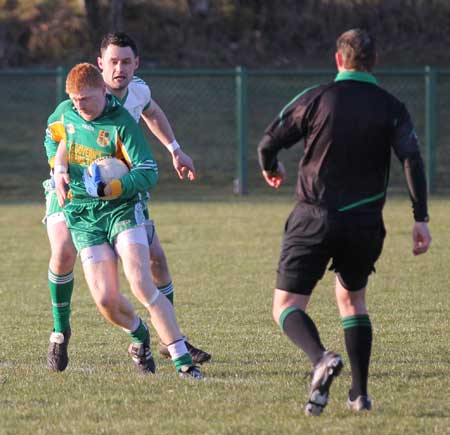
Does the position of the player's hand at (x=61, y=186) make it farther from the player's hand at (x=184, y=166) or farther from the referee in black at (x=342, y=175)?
the referee in black at (x=342, y=175)

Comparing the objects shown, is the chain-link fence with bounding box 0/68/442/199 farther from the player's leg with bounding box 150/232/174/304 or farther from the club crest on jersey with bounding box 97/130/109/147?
the club crest on jersey with bounding box 97/130/109/147

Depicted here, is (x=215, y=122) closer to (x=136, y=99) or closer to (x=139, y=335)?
(x=136, y=99)

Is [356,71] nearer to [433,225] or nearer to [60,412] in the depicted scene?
[60,412]

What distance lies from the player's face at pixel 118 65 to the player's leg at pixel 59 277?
759 millimetres

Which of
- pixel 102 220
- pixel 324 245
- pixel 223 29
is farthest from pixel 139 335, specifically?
pixel 223 29

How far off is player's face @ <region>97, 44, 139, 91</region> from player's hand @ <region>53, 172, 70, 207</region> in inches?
34.4

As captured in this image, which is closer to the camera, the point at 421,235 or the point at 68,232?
the point at 421,235

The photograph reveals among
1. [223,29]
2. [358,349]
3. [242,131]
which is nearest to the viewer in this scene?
[358,349]

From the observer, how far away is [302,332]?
5.43 m

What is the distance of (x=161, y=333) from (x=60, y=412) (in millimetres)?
890

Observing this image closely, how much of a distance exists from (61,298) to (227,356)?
3.63ft

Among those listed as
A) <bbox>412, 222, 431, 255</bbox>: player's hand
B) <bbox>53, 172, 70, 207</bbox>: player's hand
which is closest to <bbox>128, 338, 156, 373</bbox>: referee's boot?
<bbox>53, 172, 70, 207</bbox>: player's hand

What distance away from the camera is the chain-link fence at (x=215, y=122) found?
20.3 meters

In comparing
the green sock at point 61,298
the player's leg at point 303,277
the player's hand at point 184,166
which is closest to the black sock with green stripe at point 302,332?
the player's leg at point 303,277
